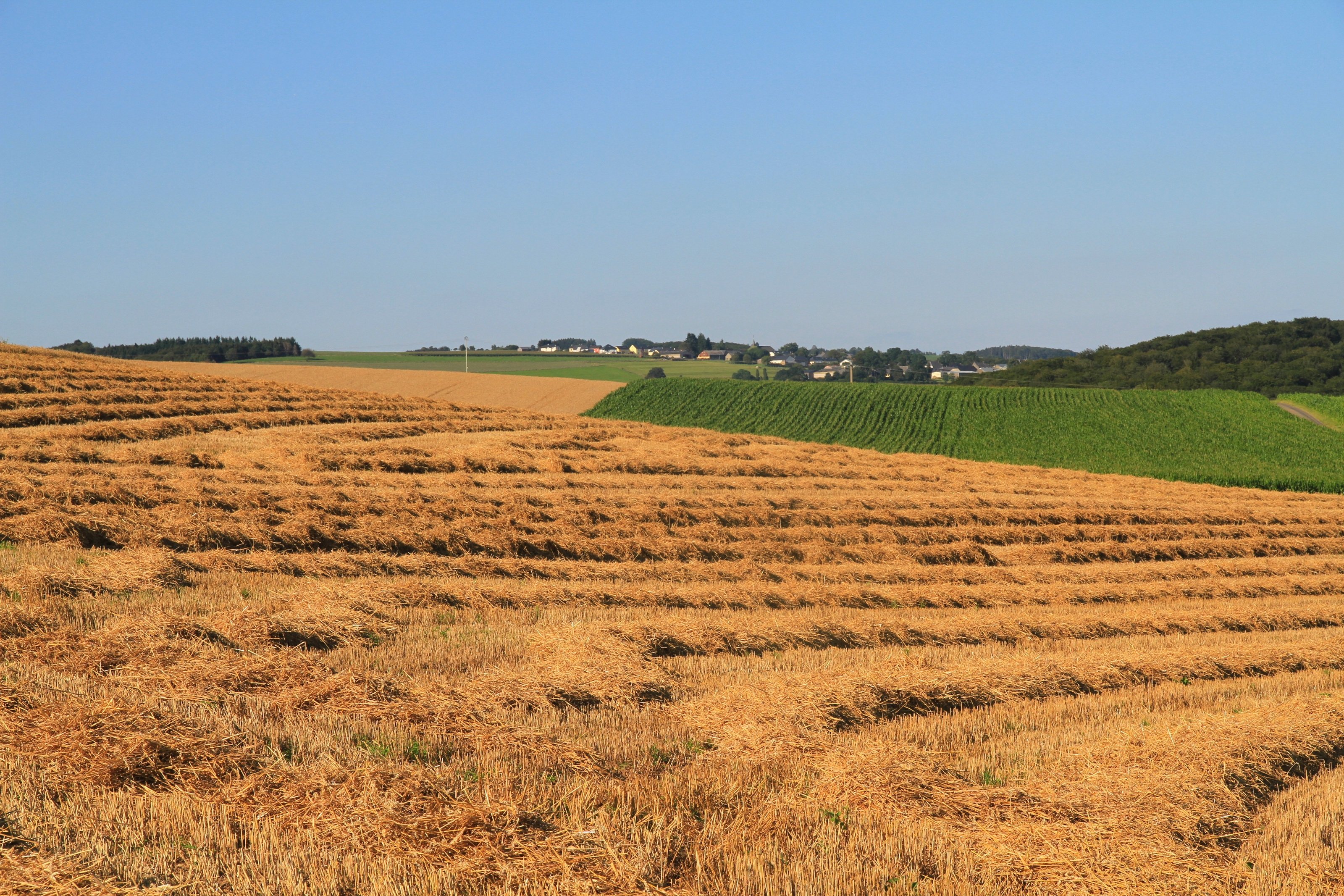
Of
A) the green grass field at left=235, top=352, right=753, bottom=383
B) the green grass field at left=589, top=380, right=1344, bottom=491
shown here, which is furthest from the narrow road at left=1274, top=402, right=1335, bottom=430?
the green grass field at left=235, top=352, right=753, bottom=383

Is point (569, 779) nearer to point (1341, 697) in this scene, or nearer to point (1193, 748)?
point (1193, 748)

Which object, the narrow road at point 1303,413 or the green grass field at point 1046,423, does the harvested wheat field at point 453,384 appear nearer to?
the green grass field at point 1046,423

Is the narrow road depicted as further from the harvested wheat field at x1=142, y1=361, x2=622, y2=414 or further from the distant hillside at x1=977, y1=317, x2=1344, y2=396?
the harvested wheat field at x1=142, y1=361, x2=622, y2=414

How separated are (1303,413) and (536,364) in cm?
6451

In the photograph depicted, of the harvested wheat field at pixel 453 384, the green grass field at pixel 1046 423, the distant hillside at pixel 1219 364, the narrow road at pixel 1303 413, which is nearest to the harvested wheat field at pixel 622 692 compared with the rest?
the green grass field at pixel 1046 423

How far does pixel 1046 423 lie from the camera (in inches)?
2221

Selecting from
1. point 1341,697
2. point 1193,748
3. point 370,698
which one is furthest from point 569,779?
point 1341,697

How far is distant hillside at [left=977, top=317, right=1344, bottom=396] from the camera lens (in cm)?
8288

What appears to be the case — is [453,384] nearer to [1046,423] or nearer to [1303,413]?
[1046,423]

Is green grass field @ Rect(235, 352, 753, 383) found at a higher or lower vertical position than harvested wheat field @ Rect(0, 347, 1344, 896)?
higher

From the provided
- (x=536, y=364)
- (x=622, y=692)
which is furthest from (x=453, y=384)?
(x=622, y=692)

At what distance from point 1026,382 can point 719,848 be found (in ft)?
302

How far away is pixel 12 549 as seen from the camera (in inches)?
497

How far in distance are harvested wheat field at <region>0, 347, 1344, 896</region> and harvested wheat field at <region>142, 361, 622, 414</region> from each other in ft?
120
